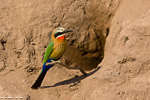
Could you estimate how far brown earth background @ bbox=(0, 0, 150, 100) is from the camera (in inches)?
156

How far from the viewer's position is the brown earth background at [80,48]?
3.97 m

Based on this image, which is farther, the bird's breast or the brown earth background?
the bird's breast

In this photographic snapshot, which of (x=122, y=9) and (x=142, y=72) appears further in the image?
(x=122, y=9)

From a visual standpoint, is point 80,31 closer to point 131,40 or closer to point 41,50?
point 41,50

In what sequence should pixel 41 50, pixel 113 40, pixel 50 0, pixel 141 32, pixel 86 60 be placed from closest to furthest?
pixel 141 32 → pixel 113 40 → pixel 41 50 → pixel 50 0 → pixel 86 60

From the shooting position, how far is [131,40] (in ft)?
14.1

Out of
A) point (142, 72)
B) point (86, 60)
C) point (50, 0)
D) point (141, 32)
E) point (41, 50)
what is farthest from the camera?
point (86, 60)

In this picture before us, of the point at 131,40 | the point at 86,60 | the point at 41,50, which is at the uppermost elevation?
the point at 131,40

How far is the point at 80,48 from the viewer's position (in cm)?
563

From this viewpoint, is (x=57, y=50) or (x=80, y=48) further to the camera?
(x=80, y=48)

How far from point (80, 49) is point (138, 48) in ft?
5.40

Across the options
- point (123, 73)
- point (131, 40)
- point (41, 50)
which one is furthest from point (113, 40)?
point (41, 50)

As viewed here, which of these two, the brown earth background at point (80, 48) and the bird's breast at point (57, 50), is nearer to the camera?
the brown earth background at point (80, 48)

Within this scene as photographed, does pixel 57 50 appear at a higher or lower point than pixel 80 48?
higher
